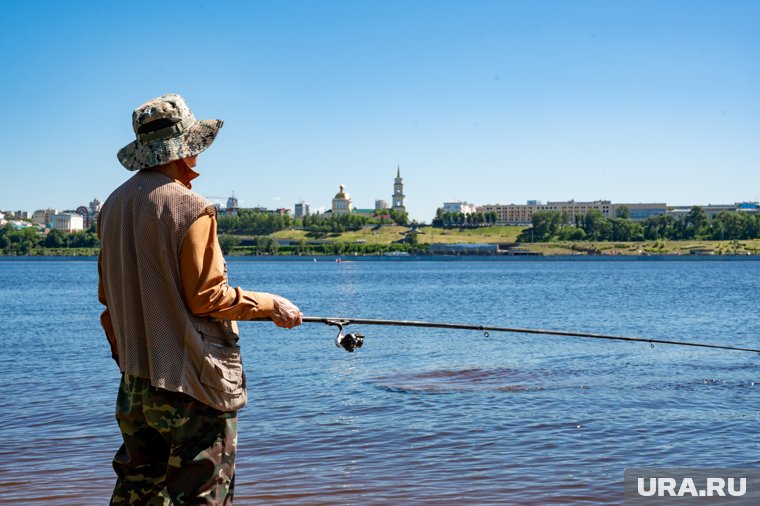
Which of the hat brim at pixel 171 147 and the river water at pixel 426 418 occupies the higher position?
the hat brim at pixel 171 147

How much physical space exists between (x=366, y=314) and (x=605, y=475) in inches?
1221

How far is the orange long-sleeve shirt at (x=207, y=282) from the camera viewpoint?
3.44 m

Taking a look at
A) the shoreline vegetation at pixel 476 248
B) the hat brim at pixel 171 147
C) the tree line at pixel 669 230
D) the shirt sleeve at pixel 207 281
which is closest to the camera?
the shirt sleeve at pixel 207 281

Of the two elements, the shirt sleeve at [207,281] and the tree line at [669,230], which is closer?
the shirt sleeve at [207,281]

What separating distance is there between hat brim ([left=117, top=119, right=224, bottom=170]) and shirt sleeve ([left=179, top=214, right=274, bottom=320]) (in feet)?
1.10

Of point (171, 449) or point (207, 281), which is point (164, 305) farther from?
point (171, 449)

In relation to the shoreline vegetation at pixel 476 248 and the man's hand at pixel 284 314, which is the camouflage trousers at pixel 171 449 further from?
the shoreline vegetation at pixel 476 248

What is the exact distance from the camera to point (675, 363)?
1603 centimetres

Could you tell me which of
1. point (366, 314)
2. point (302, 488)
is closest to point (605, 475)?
point (302, 488)

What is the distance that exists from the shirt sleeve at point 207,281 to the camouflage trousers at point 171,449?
390 millimetres

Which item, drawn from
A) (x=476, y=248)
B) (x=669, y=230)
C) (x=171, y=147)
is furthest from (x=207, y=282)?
(x=669, y=230)

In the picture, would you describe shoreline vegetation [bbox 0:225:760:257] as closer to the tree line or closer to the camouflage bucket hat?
the tree line

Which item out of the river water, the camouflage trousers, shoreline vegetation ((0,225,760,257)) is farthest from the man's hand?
shoreline vegetation ((0,225,760,257))

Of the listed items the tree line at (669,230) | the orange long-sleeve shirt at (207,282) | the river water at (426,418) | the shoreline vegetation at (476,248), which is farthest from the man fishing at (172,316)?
the tree line at (669,230)
